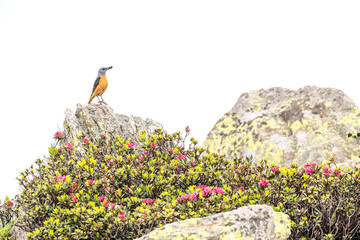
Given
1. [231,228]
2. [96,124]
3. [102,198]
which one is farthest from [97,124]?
[231,228]

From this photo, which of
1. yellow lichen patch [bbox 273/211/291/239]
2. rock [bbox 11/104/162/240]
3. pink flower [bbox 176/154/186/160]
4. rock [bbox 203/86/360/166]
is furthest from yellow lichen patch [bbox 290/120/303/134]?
yellow lichen patch [bbox 273/211/291/239]

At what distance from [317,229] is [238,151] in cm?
773

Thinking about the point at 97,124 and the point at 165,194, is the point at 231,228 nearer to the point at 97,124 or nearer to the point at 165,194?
the point at 165,194

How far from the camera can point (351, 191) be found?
7012mm

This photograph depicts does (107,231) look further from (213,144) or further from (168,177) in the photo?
(213,144)

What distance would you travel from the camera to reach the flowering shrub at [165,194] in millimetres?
6023

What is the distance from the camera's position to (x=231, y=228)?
468cm

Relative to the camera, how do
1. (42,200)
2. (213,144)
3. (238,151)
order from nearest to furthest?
(42,200)
(238,151)
(213,144)

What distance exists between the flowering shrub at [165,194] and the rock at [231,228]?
3.11ft

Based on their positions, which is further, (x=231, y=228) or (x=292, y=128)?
(x=292, y=128)

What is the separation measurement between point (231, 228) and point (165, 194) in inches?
94.4

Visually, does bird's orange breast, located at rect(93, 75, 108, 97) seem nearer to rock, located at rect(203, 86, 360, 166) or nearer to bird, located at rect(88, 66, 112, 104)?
bird, located at rect(88, 66, 112, 104)

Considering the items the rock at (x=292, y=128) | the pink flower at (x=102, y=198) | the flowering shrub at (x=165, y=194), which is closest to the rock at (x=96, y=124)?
the flowering shrub at (x=165, y=194)

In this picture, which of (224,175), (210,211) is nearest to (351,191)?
(224,175)
